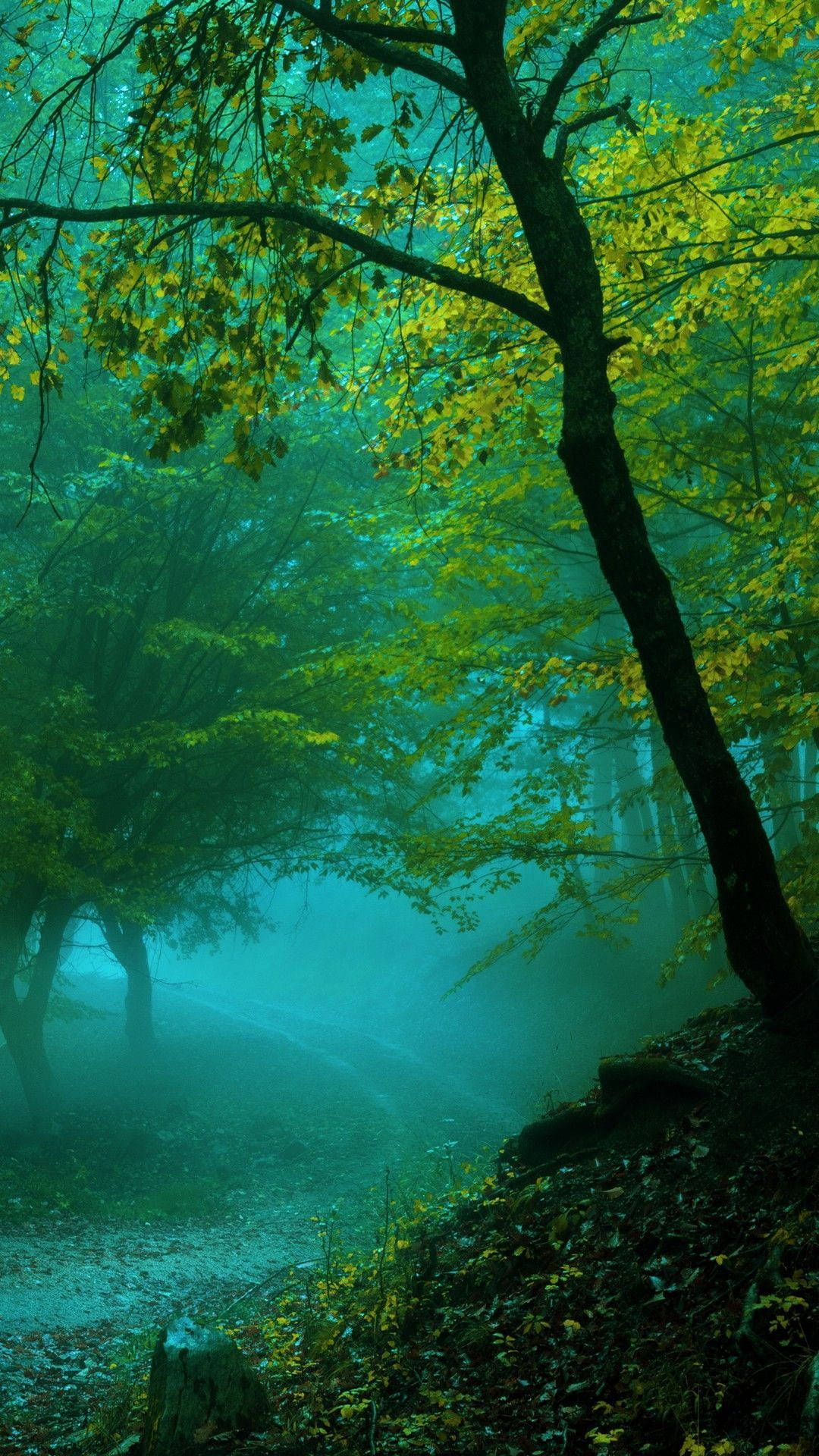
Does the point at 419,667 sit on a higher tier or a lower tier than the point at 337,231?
higher

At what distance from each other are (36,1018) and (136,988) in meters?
6.79

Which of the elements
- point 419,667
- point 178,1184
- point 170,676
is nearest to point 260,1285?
point 419,667

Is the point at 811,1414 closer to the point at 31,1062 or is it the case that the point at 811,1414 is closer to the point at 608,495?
the point at 608,495

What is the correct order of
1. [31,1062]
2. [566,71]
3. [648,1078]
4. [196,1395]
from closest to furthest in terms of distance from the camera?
Answer: [196,1395] < [566,71] < [648,1078] < [31,1062]

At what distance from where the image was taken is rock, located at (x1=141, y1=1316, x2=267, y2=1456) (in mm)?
5039

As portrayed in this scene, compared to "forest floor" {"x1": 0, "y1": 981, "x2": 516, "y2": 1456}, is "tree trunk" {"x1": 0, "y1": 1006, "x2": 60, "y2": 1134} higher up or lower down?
higher up

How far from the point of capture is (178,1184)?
15422 mm

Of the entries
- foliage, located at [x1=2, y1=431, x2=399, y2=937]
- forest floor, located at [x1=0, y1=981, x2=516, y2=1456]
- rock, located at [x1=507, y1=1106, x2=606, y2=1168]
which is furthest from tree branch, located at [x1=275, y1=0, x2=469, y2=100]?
foliage, located at [x1=2, y1=431, x2=399, y2=937]

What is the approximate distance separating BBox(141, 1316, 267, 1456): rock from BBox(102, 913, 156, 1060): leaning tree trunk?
21.0 m

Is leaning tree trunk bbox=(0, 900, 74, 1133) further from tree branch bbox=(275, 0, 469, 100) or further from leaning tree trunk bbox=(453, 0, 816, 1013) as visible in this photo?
tree branch bbox=(275, 0, 469, 100)

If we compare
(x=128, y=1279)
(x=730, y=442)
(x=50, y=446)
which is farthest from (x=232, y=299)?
(x=50, y=446)

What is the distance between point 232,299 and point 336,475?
530 inches

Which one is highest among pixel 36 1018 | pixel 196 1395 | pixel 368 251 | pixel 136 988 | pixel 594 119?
pixel 136 988

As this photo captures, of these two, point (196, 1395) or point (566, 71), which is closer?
point (196, 1395)
